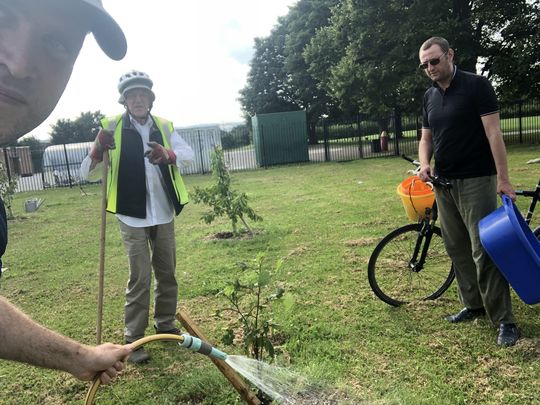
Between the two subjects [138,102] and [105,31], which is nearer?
[105,31]

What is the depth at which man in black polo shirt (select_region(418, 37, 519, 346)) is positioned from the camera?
11.8ft

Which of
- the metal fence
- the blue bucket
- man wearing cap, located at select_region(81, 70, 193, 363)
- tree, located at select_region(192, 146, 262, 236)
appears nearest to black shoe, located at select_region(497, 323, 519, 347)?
the blue bucket

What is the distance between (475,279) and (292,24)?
4025 cm

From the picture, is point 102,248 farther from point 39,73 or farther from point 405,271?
point 405,271

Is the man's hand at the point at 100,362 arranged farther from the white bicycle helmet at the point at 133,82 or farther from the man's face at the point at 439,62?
the man's face at the point at 439,62

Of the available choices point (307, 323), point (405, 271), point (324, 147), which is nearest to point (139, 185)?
point (307, 323)

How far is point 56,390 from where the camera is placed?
138 inches

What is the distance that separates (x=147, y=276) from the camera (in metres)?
3.97

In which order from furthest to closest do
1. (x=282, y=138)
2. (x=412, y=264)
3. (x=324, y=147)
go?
(x=324, y=147)
(x=282, y=138)
(x=412, y=264)

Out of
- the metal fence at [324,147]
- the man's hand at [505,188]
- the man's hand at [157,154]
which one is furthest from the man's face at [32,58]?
the metal fence at [324,147]

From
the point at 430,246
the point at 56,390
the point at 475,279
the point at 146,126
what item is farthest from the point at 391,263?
the point at 56,390

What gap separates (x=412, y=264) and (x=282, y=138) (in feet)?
59.6

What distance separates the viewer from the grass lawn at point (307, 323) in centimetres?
322

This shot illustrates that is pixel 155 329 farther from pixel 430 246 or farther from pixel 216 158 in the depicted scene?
pixel 216 158
